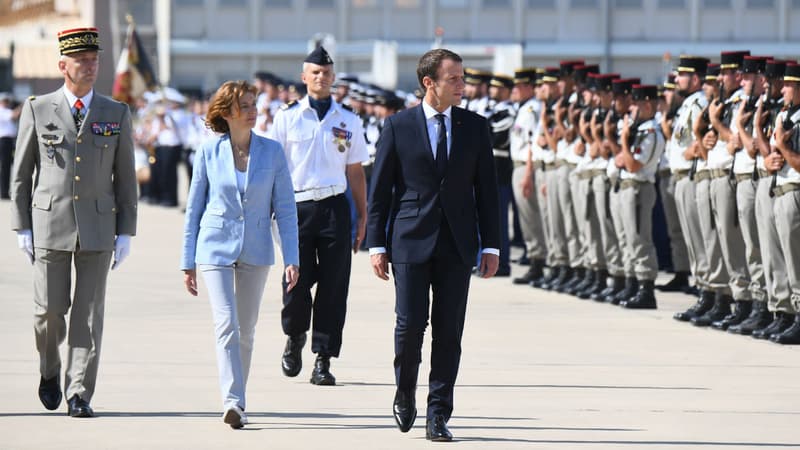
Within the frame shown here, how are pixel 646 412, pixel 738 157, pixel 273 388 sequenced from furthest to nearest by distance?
pixel 738 157
pixel 273 388
pixel 646 412

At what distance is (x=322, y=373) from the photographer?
1141 cm

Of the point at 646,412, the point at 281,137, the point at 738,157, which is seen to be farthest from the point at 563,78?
the point at 646,412

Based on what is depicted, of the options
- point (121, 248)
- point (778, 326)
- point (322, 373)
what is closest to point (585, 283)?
point (778, 326)

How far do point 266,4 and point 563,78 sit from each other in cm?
5167

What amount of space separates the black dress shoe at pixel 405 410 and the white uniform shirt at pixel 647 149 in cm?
767

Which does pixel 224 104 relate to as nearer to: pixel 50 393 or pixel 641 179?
pixel 50 393

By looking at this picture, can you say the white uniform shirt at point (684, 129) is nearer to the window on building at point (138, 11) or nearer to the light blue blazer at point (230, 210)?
the light blue blazer at point (230, 210)

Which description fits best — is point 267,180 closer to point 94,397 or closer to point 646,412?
point 94,397

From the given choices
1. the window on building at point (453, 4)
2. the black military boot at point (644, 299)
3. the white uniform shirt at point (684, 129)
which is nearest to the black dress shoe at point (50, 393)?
the white uniform shirt at point (684, 129)

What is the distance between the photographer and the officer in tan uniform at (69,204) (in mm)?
9961

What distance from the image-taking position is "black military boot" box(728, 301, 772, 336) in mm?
14258

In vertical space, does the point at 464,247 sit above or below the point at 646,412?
above

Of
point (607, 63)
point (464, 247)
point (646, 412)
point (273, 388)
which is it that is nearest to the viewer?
point (464, 247)

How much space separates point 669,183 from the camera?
18.0 meters
